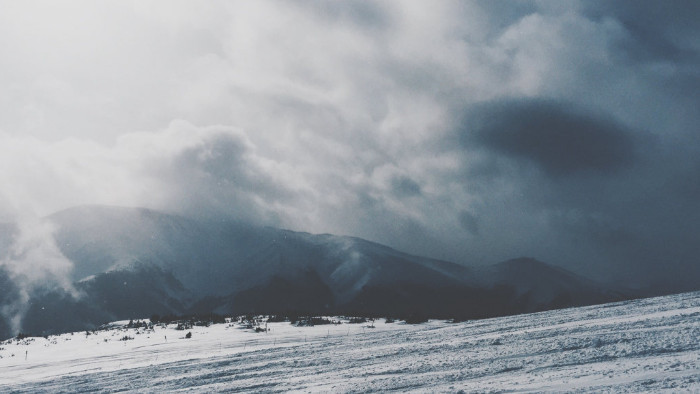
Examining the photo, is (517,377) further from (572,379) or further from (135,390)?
(135,390)

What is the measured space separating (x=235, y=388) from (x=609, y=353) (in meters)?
12.8

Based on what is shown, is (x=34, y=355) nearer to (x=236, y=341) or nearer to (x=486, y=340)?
(x=236, y=341)

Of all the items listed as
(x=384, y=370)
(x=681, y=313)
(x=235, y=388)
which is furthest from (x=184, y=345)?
(x=681, y=313)

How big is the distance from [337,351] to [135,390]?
9472 mm

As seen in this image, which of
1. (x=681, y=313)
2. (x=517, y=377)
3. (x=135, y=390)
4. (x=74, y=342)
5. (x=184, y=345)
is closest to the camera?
(x=517, y=377)

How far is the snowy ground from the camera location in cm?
1343

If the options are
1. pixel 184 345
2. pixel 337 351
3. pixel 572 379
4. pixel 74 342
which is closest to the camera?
pixel 572 379

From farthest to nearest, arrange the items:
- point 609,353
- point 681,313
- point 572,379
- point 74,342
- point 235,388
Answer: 1. point 74,342
2. point 681,313
3. point 235,388
4. point 609,353
5. point 572,379

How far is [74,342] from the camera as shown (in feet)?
155

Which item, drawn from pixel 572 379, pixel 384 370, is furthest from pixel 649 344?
pixel 384 370

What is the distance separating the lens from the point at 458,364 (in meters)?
17.3

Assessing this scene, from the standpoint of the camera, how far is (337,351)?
80.9 ft

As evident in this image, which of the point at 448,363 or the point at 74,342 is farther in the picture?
the point at 74,342

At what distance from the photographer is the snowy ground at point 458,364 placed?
13430 mm
